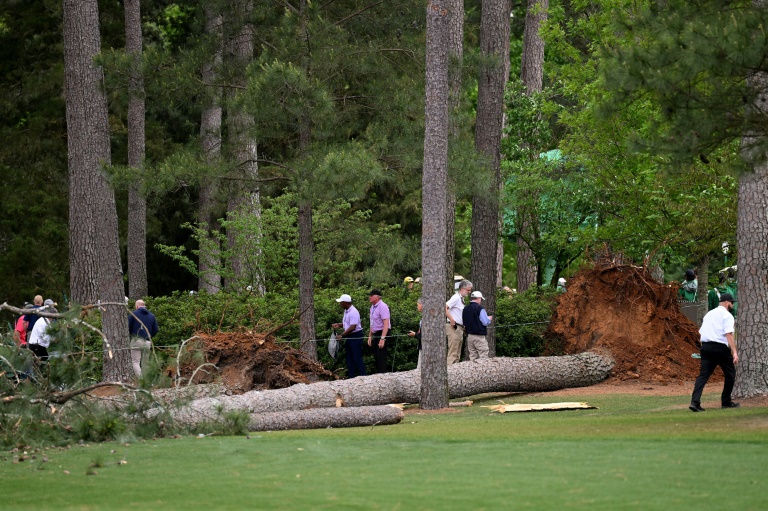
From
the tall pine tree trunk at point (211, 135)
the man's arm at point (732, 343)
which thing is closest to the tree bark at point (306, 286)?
the tall pine tree trunk at point (211, 135)

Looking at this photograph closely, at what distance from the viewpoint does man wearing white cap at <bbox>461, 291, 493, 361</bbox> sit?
73.3 ft

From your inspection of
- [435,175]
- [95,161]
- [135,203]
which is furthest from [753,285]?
[135,203]

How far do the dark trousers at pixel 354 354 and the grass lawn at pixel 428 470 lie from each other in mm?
7977

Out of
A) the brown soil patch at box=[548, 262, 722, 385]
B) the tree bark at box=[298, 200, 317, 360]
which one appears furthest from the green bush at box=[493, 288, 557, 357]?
the tree bark at box=[298, 200, 317, 360]

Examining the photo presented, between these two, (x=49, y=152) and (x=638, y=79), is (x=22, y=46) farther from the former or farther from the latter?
(x=638, y=79)

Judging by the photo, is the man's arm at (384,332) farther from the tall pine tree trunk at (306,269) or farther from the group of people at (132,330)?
the group of people at (132,330)

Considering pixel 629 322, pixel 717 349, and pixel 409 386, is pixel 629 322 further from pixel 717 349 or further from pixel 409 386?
pixel 717 349

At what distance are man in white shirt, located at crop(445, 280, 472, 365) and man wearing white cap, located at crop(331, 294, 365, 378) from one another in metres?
1.81

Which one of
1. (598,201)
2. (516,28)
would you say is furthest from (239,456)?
(516,28)

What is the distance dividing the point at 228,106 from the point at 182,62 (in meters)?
1.49

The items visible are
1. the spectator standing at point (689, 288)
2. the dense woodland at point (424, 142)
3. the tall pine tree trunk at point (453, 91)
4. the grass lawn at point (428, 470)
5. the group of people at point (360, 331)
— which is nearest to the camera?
the grass lawn at point (428, 470)

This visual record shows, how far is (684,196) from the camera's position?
24.2 meters

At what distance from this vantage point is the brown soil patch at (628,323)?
23.5 m

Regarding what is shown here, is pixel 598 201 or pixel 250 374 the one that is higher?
pixel 598 201
